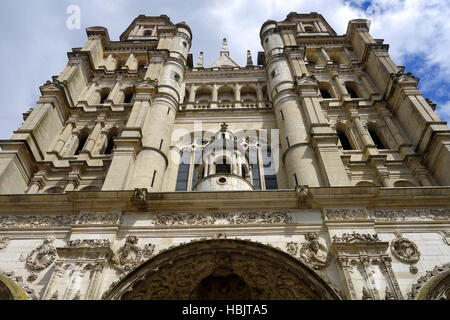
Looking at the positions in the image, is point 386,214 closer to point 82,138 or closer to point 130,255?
point 130,255

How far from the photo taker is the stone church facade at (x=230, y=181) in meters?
9.75

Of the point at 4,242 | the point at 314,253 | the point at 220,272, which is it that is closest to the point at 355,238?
the point at 314,253

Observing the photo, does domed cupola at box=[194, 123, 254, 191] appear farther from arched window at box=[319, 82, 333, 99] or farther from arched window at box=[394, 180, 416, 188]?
arched window at box=[319, 82, 333, 99]

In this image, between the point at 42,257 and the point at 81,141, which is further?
the point at 81,141

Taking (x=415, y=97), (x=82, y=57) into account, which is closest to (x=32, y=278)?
(x=82, y=57)

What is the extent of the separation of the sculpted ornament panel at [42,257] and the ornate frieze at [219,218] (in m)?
3.06

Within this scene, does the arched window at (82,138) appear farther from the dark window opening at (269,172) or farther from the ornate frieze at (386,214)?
the ornate frieze at (386,214)

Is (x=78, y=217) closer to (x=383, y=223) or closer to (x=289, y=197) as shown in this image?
(x=289, y=197)

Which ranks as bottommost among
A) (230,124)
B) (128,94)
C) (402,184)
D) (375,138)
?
(402,184)

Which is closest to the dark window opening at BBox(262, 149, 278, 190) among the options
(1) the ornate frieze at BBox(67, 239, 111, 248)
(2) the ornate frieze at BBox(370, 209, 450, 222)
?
(2) the ornate frieze at BBox(370, 209, 450, 222)

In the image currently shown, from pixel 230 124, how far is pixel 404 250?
11140mm

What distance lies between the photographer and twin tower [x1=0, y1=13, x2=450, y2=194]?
14.5 m

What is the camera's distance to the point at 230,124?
18906mm

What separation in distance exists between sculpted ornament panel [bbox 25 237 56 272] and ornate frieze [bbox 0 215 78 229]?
2.41ft
